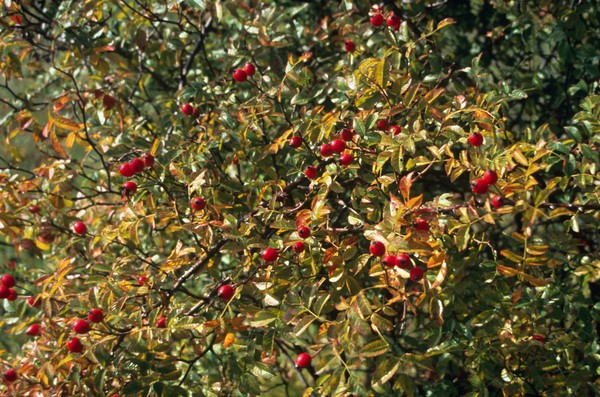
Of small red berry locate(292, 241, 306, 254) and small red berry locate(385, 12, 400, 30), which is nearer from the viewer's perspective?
small red berry locate(292, 241, 306, 254)

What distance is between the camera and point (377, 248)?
1.44 m

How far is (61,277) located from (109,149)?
487 millimetres

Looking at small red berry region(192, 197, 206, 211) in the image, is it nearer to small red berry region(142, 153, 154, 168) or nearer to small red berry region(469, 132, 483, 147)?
small red berry region(142, 153, 154, 168)

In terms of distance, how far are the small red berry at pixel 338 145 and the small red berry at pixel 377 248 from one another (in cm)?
29

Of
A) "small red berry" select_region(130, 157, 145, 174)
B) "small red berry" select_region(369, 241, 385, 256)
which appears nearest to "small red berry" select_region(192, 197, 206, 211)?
"small red berry" select_region(130, 157, 145, 174)

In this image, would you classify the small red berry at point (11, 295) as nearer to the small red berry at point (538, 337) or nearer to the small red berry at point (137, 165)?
the small red berry at point (137, 165)

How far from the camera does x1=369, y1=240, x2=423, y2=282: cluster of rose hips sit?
1423mm

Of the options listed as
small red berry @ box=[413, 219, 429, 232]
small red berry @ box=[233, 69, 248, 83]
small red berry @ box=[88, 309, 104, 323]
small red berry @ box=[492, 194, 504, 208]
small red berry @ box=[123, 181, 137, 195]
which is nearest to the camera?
small red berry @ box=[492, 194, 504, 208]

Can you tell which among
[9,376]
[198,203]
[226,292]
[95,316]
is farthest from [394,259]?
[9,376]

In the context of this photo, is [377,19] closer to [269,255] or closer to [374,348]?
[269,255]

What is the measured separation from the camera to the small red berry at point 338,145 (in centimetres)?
166

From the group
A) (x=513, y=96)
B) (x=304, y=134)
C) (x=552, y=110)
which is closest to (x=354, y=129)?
(x=304, y=134)

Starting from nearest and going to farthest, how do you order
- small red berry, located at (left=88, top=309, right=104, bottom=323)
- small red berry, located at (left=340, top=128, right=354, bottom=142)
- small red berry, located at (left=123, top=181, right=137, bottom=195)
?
small red berry, located at (left=88, top=309, right=104, bottom=323) < small red berry, located at (left=340, top=128, right=354, bottom=142) < small red berry, located at (left=123, top=181, right=137, bottom=195)

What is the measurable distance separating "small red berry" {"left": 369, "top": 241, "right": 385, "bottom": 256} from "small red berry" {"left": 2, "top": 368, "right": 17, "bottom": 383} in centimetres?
98
